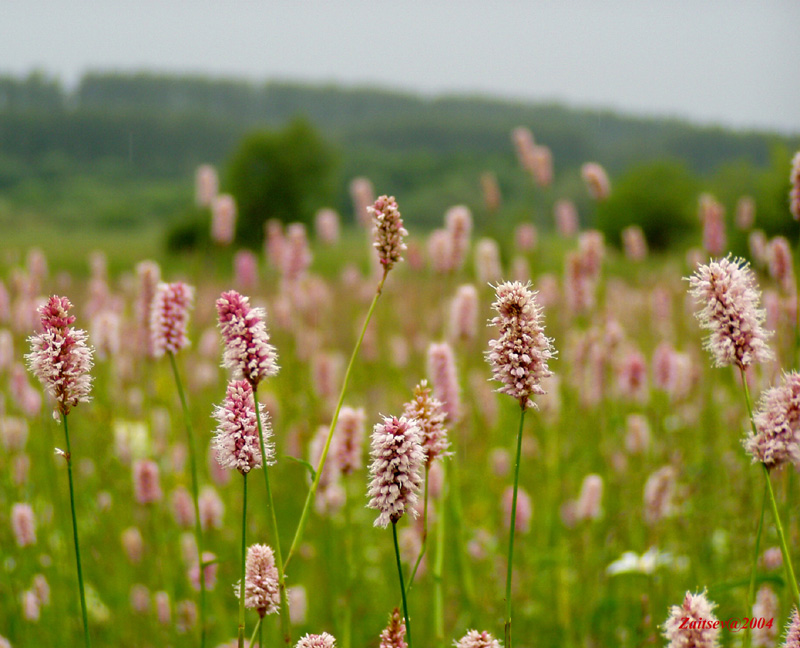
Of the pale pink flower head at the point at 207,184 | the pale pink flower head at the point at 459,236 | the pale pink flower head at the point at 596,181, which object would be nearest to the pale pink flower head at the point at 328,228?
the pale pink flower head at the point at 207,184

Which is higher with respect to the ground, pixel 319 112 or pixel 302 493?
pixel 319 112

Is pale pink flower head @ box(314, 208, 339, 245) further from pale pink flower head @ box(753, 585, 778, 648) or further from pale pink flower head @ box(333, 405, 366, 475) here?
pale pink flower head @ box(753, 585, 778, 648)

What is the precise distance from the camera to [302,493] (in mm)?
4500

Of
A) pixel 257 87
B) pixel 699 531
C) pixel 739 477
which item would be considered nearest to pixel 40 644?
pixel 699 531

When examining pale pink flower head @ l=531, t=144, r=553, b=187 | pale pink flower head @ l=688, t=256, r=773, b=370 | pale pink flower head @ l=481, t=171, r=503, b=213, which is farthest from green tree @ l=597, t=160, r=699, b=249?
pale pink flower head @ l=688, t=256, r=773, b=370

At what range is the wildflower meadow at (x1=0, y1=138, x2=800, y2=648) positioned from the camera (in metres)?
1.25

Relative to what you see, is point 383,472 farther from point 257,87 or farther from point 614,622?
point 257,87

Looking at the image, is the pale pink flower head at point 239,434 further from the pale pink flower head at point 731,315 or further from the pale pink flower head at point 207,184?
the pale pink flower head at point 207,184

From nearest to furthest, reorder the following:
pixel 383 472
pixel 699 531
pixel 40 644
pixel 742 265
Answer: pixel 383 472, pixel 742 265, pixel 40 644, pixel 699 531

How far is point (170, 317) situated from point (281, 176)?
1959 inches

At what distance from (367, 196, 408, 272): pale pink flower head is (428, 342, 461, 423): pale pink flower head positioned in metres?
0.75

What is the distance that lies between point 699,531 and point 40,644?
322cm

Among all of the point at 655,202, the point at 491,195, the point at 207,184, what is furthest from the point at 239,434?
the point at 655,202

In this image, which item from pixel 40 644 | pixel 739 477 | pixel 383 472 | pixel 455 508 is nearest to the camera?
pixel 383 472
